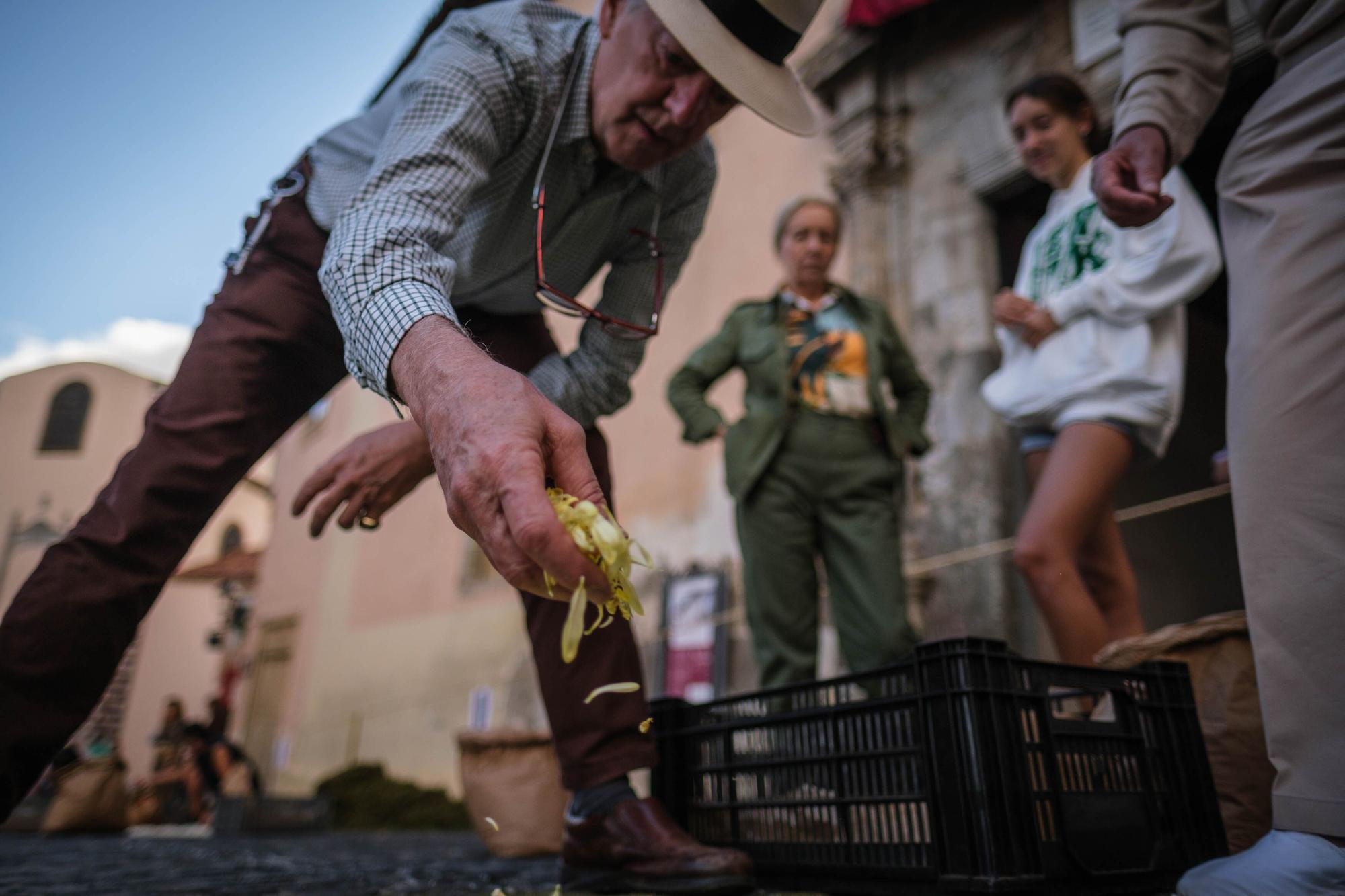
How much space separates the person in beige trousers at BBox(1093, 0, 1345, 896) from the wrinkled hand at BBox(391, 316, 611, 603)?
908 mm

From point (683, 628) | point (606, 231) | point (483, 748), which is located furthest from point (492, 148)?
point (683, 628)

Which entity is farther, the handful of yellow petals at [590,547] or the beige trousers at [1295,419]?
the beige trousers at [1295,419]

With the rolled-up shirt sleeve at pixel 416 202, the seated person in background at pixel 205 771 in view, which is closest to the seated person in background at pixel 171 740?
the seated person in background at pixel 205 771

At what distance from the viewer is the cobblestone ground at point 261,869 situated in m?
1.62

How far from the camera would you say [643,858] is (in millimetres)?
1518

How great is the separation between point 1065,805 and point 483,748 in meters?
1.93

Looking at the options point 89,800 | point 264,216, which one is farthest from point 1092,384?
point 89,800

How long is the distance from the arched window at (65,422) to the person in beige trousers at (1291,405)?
5958 mm

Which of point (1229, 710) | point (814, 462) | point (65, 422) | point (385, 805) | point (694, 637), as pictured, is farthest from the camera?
point (385, 805)

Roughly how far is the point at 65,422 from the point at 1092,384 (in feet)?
19.3

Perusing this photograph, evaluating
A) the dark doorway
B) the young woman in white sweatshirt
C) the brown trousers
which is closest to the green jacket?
the young woman in white sweatshirt

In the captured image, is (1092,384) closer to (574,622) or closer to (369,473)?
(369,473)

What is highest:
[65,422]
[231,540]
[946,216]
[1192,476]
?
[231,540]

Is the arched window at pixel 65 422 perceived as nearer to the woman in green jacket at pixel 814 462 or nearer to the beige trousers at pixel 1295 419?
the woman in green jacket at pixel 814 462
